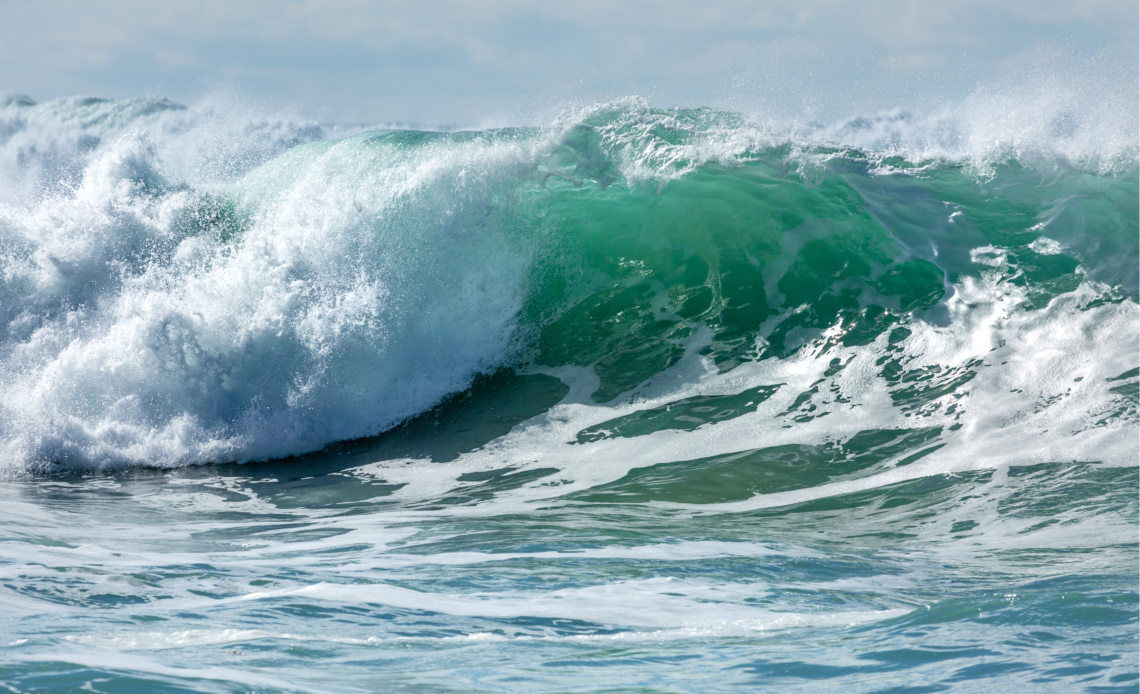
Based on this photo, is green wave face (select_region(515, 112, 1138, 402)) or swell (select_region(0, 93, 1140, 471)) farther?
green wave face (select_region(515, 112, 1138, 402))

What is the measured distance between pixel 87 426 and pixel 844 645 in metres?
5.81

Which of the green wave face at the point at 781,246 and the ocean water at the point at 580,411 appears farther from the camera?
the green wave face at the point at 781,246

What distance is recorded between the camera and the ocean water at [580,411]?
9.32 feet

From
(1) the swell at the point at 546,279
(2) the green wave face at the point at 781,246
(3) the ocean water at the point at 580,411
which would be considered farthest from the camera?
(2) the green wave face at the point at 781,246

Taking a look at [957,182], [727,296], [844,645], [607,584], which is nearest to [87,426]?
[607,584]

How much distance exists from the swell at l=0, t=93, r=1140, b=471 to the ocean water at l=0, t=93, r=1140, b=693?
33 millimetres

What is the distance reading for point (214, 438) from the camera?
21.1 feet

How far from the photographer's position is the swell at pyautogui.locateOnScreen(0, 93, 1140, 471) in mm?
6449

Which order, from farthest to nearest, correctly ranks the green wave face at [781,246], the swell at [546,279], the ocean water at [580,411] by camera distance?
the green wave face at [781,246] → the swell at [546,279] → the ocean water at [580,411]

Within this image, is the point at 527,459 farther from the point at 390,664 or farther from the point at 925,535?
the point at 390,664

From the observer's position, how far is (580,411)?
658 centimetres

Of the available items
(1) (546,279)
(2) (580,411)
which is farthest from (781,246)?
(2) (580,411)

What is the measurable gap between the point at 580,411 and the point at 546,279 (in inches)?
63.3

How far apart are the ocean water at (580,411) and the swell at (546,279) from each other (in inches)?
1.3
